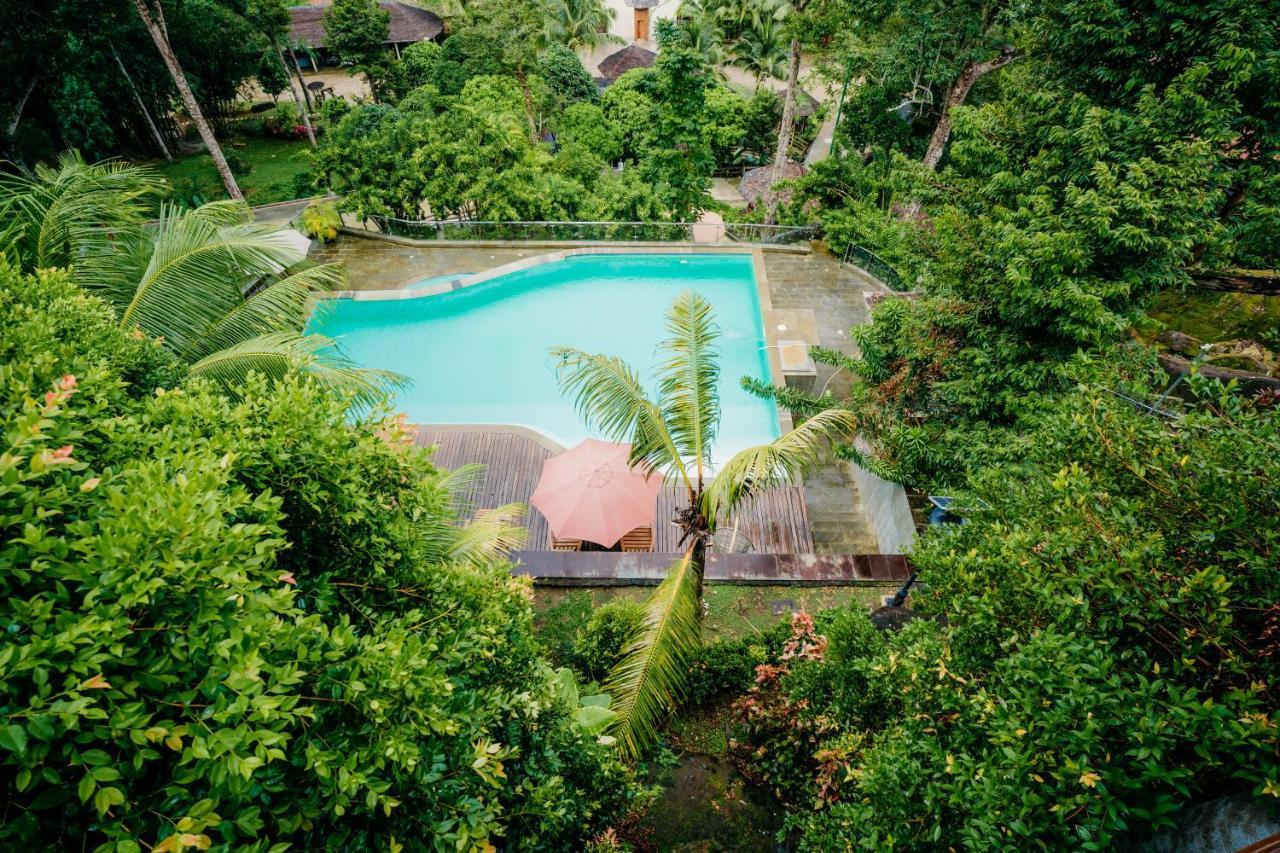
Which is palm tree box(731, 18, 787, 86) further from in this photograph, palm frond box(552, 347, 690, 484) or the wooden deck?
palm frond box(552, 347, 690, 484)

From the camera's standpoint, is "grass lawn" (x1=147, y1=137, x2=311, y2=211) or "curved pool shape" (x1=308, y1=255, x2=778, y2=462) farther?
"grass lawn" (x1=147, y1=137, x2=311, y2=211)

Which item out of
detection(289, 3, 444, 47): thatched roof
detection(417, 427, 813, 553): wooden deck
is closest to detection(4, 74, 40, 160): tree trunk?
detection(289, 3, 444, 47): thatched roof

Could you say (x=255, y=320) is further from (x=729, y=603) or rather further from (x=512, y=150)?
(x=512, y=150)

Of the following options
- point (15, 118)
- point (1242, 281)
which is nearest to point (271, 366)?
point (1242, 281)

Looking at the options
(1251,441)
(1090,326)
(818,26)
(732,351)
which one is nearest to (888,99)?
(818,26)

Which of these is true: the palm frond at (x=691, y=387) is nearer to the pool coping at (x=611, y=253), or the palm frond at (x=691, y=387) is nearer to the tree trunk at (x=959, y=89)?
the pool coping at (x=611, y=253)
